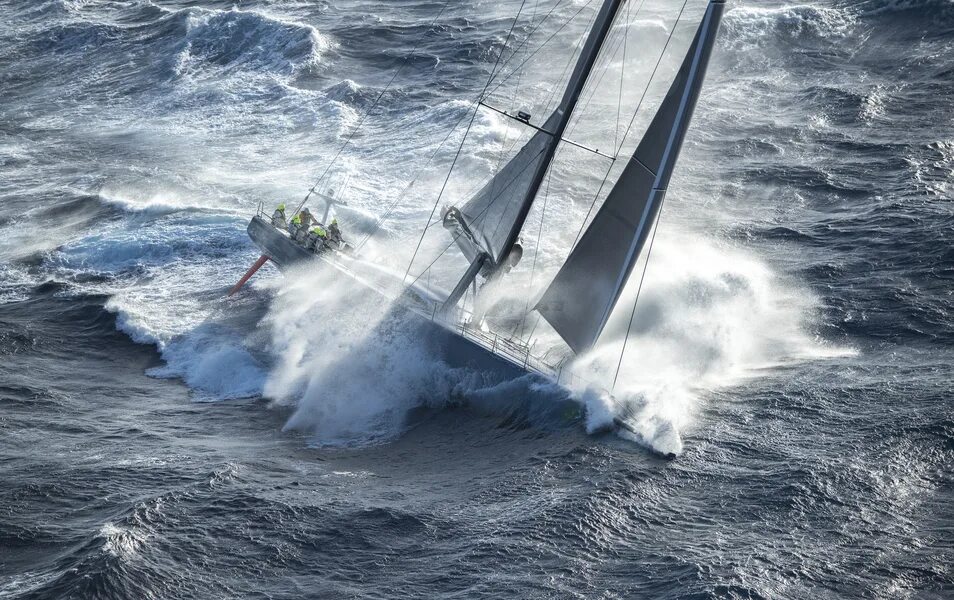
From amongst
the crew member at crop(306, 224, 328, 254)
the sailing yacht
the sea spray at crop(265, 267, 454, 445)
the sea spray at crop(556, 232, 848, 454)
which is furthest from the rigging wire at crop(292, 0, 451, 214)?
the sea spray at crop(556, 232, 848, 454)

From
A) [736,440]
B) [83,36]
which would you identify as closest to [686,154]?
[736,440]

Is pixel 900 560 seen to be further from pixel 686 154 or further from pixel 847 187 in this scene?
pixel 686 154

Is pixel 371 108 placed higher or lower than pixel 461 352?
higher

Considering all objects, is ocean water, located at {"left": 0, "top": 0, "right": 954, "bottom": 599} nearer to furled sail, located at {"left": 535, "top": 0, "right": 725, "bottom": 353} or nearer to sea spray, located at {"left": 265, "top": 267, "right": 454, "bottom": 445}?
sea spray, located at {"left": 265, "top": 267, "right": 454, "bottom": 445}

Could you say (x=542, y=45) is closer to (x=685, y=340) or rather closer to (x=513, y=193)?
(x=513, y=193)

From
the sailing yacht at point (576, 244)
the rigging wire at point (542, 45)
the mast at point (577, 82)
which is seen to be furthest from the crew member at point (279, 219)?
the rigging wire at point (542, 45)

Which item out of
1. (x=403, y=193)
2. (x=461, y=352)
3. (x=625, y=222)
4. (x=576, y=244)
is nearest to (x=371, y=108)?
(x=403, y=193)
